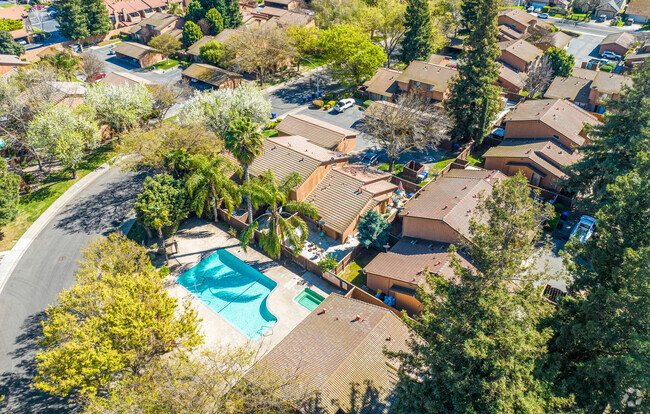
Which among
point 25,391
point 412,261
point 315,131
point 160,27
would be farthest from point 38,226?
point 160,27

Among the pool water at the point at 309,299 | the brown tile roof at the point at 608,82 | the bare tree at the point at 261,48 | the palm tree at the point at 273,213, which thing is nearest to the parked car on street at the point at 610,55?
the brown tile roof at the point at 608,82

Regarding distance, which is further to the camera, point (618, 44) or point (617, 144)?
point (618, 44)

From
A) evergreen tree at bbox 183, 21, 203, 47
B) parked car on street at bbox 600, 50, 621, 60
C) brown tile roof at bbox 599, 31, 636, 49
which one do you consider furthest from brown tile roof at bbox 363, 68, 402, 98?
brown tile roof at bbox 599, 31, 636, 49

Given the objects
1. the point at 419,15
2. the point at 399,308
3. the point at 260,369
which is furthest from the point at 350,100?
the point at 260,369

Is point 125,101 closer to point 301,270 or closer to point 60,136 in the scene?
point 60,136

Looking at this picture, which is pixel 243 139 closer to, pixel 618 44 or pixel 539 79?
pixel 539 79

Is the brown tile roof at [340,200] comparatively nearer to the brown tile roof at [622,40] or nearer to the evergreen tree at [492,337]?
the evergreen tree at [492,337]
